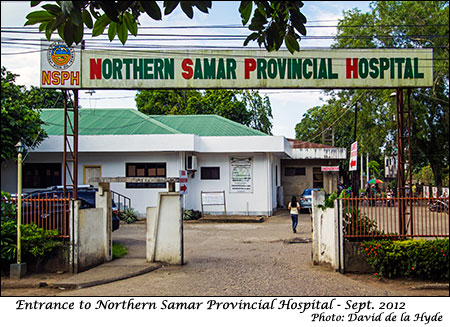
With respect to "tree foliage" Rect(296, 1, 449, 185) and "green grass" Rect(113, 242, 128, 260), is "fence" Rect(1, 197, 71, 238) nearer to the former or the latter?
"green grass" Rect(113, 242, 128, 260)

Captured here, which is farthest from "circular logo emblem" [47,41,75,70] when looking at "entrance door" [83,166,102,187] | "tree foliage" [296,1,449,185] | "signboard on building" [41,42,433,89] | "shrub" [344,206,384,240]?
"tree foliage" [296,1,449,185]

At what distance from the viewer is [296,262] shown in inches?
441

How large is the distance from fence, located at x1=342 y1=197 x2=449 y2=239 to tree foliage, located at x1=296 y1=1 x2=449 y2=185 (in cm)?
1855

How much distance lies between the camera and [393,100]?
28828 millimetres

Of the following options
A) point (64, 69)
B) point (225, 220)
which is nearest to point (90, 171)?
point (225, 220)

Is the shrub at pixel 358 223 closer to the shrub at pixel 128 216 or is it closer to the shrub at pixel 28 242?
the shrub at pixel 28 242

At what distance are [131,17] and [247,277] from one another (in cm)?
684

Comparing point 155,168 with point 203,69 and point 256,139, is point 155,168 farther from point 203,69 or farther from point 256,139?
point 203,69

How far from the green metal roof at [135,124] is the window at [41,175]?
1817mm

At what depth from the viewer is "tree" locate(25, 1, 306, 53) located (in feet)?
10.5

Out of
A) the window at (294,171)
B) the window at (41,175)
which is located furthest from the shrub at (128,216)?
the window at (294,171)

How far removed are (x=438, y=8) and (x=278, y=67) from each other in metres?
23.8

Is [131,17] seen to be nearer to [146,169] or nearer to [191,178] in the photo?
[146,169]

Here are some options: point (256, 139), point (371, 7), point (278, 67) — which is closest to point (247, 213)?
point (256, 139)
